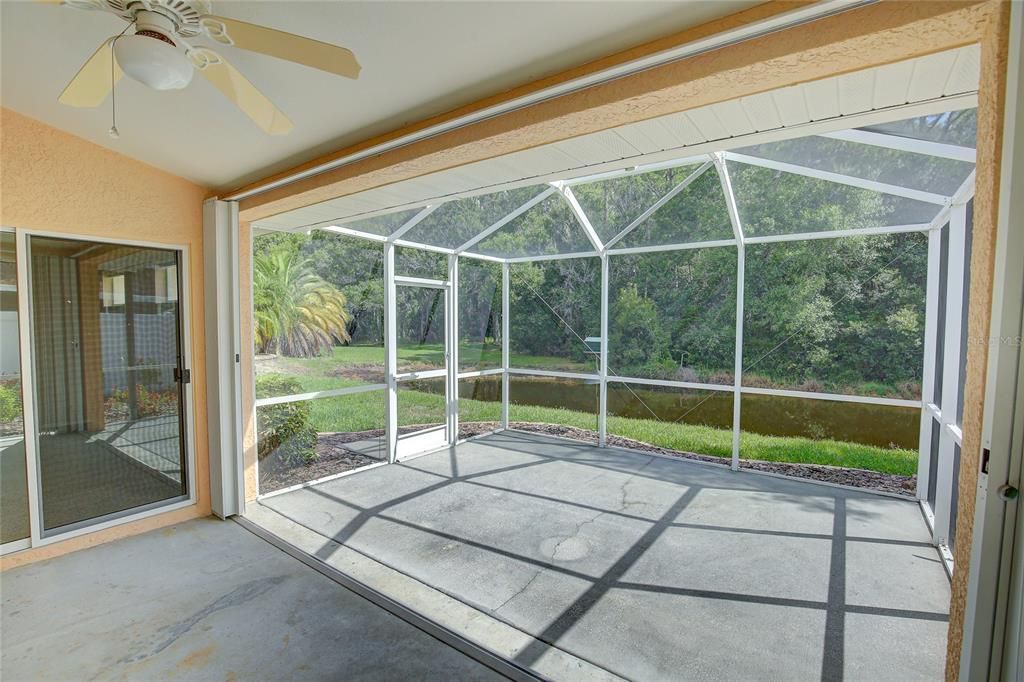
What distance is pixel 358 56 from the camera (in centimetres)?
188

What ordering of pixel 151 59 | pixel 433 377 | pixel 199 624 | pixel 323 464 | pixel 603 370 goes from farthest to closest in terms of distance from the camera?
pixel 603 370 → pixel 433 377 → pixel 323 464 → pixel 199 624 → pixel 151 59

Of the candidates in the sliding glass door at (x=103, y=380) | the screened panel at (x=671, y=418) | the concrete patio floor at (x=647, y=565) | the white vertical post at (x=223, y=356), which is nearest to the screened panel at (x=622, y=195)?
the screened panel at (x=671, y=418)

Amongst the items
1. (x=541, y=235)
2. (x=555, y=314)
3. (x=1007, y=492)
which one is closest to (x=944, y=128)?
(x=1007, y=492)

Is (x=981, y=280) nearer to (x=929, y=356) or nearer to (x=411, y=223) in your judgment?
(x=929, y=356)

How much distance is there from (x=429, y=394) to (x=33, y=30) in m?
4.15

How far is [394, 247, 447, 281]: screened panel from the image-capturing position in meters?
5.08

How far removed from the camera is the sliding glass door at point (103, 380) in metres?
2.92

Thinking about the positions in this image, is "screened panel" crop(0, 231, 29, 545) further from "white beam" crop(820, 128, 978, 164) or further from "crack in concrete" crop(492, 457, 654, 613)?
"white beam" crop(820, 128, 978, 164)

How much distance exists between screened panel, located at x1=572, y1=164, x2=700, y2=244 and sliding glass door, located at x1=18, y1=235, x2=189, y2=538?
3754 millimetres

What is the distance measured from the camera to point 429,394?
5457mm

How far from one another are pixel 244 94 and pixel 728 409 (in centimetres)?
502

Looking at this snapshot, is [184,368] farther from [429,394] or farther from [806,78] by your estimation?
[806,78]

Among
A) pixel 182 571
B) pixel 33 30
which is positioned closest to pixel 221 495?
pixel 182 571

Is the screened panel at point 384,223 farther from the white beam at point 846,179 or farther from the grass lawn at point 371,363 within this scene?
the white beam at point 846,179
